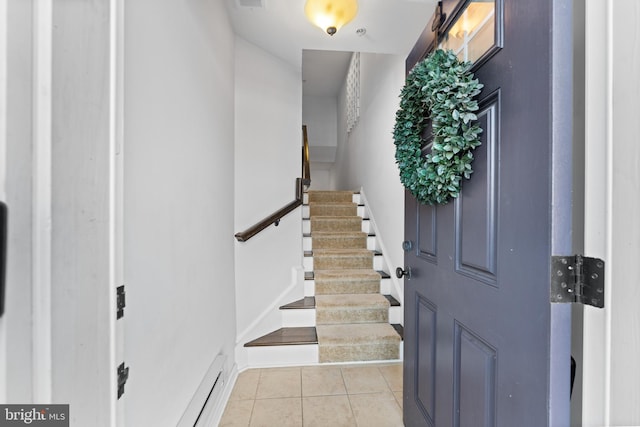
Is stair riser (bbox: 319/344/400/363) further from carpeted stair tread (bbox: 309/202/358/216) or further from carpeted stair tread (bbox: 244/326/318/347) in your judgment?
carpeted stair tread (bbox: 309/202/358/216)

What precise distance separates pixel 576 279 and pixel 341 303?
71.8 inches

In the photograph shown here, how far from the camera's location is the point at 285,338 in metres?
2.05

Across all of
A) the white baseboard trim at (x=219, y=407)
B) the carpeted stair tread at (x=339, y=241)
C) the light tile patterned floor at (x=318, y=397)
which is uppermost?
the carpeted stair tread at (x=339, y=241)

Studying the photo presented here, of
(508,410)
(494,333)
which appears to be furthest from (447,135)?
(508,410)

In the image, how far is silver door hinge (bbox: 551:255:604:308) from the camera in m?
0.54

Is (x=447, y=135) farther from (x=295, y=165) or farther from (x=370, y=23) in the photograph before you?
(x=295, y=165)

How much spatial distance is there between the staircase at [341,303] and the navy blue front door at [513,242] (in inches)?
39.9

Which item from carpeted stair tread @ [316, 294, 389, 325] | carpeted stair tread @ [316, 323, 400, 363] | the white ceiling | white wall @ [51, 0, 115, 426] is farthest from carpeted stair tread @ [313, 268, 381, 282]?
white wall @ [51, 0, 115, 426]

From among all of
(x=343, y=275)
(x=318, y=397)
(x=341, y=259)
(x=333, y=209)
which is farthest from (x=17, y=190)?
(x=333, y=209)

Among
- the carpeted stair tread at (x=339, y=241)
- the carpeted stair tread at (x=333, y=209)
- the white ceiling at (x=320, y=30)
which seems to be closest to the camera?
the white ceiling at (x=320, y=30)

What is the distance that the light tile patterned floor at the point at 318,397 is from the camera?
58.0 inches

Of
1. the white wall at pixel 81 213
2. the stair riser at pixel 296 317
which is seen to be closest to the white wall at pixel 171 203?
the white wall at pixel 81 213

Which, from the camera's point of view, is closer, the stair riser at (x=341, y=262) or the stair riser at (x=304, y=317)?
the stair riser at (x=304, y=317)

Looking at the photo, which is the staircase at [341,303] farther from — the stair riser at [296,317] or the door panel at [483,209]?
the door panel at [483,209]
